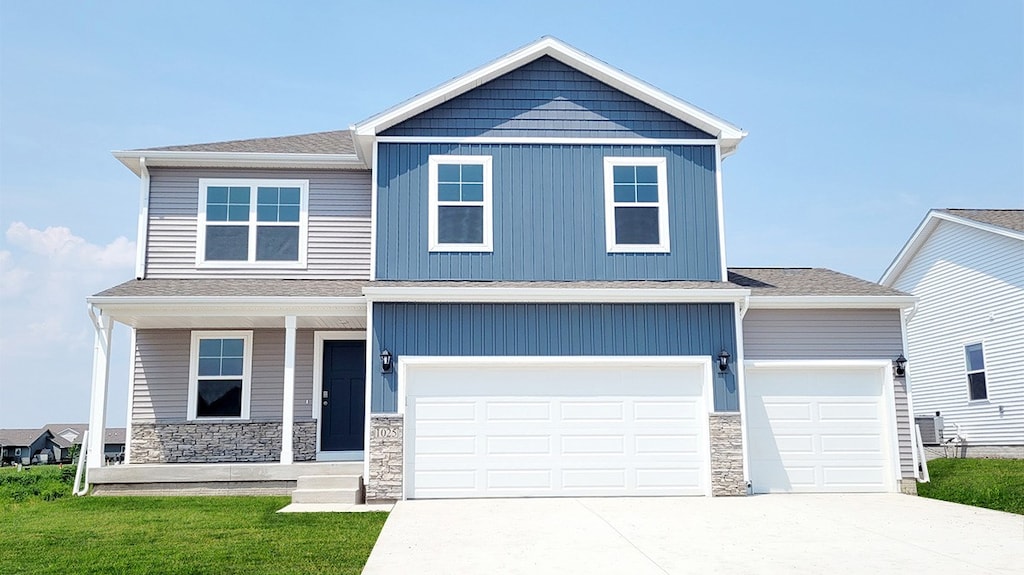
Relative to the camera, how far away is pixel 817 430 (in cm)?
1286

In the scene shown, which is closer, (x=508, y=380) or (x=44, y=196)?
(x=508, y=380)

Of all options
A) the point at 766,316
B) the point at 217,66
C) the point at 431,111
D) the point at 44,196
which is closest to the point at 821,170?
the point at 766,316

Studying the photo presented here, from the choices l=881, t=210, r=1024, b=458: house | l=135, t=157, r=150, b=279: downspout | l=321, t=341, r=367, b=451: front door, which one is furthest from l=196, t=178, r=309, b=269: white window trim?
l=881, t=210, r=1024, b=458: house

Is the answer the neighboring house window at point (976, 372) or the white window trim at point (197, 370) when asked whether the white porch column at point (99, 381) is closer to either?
the white window trim at point (197, 370)

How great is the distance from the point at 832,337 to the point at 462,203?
6.04 metres

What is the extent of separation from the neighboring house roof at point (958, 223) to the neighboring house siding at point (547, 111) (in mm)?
8787

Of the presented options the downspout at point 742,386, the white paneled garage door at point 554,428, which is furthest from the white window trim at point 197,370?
the downspout at point 742,386

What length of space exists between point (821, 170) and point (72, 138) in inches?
696

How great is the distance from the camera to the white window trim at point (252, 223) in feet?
46.2

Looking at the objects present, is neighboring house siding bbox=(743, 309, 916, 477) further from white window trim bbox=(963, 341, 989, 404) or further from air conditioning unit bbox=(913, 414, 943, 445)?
air conditioning unit bbox=(913, 414, 943, 445)

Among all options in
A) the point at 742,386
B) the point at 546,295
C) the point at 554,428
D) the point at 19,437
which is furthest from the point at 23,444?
the point at 742,386

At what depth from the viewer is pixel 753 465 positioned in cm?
1272

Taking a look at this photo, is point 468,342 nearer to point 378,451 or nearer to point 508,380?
point 508,380

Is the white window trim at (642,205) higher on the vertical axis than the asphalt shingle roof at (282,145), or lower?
lower
